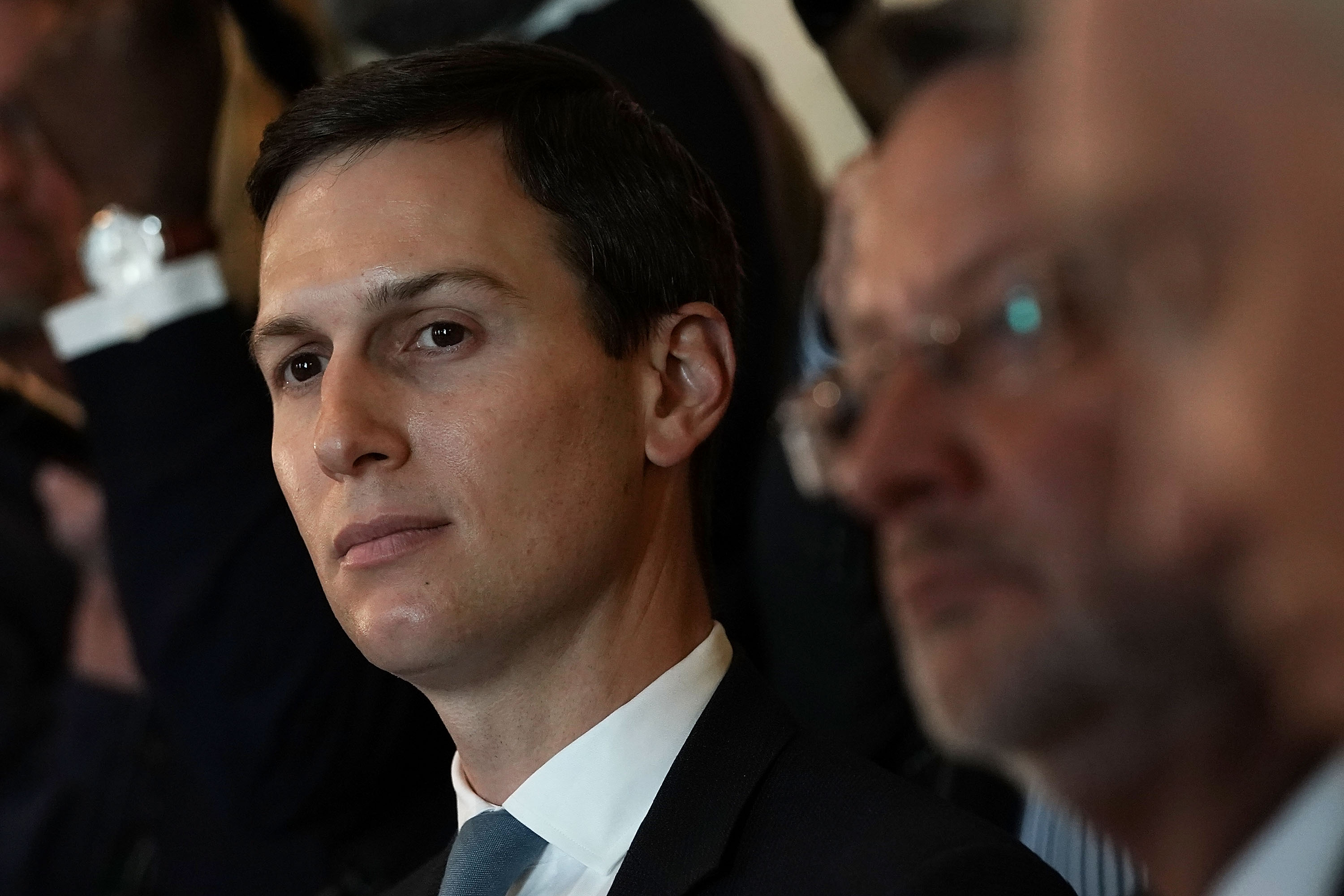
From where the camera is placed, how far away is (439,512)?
1112 millimetres

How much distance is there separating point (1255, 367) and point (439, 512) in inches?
24.1

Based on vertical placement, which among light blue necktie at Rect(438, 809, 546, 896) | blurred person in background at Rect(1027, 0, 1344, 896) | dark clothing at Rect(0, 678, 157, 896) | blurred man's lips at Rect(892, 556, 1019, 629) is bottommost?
dark clothing at Rect(0, 678, 157, 896)

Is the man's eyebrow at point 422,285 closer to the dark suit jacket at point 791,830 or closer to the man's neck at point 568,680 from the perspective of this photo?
the man's neck at point 568,680

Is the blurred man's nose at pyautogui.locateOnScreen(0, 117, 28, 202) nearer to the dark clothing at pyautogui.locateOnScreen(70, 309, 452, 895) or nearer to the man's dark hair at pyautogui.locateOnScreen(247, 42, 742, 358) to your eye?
the dark clothing at pyautogui.locateOnScreen(70, 309, 452, 895)

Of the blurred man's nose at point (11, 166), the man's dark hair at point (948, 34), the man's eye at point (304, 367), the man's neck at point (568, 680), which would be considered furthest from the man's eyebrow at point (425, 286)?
the blurred man's nose at point (11, 166)

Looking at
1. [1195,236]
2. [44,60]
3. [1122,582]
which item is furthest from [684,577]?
[44,60]

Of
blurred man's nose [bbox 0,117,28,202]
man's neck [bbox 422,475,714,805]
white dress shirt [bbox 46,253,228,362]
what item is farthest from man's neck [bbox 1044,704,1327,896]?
blurred man's nose [bbox 0,117,28,202]

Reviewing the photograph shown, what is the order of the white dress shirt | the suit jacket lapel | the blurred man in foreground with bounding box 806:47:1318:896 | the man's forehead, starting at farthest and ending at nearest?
1. the white dress shirt
2. the man's forehead
3. the suit jacket lapel
4. the blurred man in foreground with bounding box 806:47:1318:896

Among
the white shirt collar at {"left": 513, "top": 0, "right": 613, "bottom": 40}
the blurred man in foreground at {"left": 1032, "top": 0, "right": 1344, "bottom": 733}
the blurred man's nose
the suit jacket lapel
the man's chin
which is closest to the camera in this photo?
the blurred man in foreground at {"left": 1032, "top": 0, "right": 1344, "bottom": 733}

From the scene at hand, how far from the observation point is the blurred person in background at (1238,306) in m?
0.64

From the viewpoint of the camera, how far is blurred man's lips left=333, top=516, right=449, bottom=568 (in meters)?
1.12

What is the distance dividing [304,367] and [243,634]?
0.54 meters

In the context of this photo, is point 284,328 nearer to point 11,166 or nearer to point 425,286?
point 425,286

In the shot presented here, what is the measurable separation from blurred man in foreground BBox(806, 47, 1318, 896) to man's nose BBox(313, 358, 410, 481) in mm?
318
